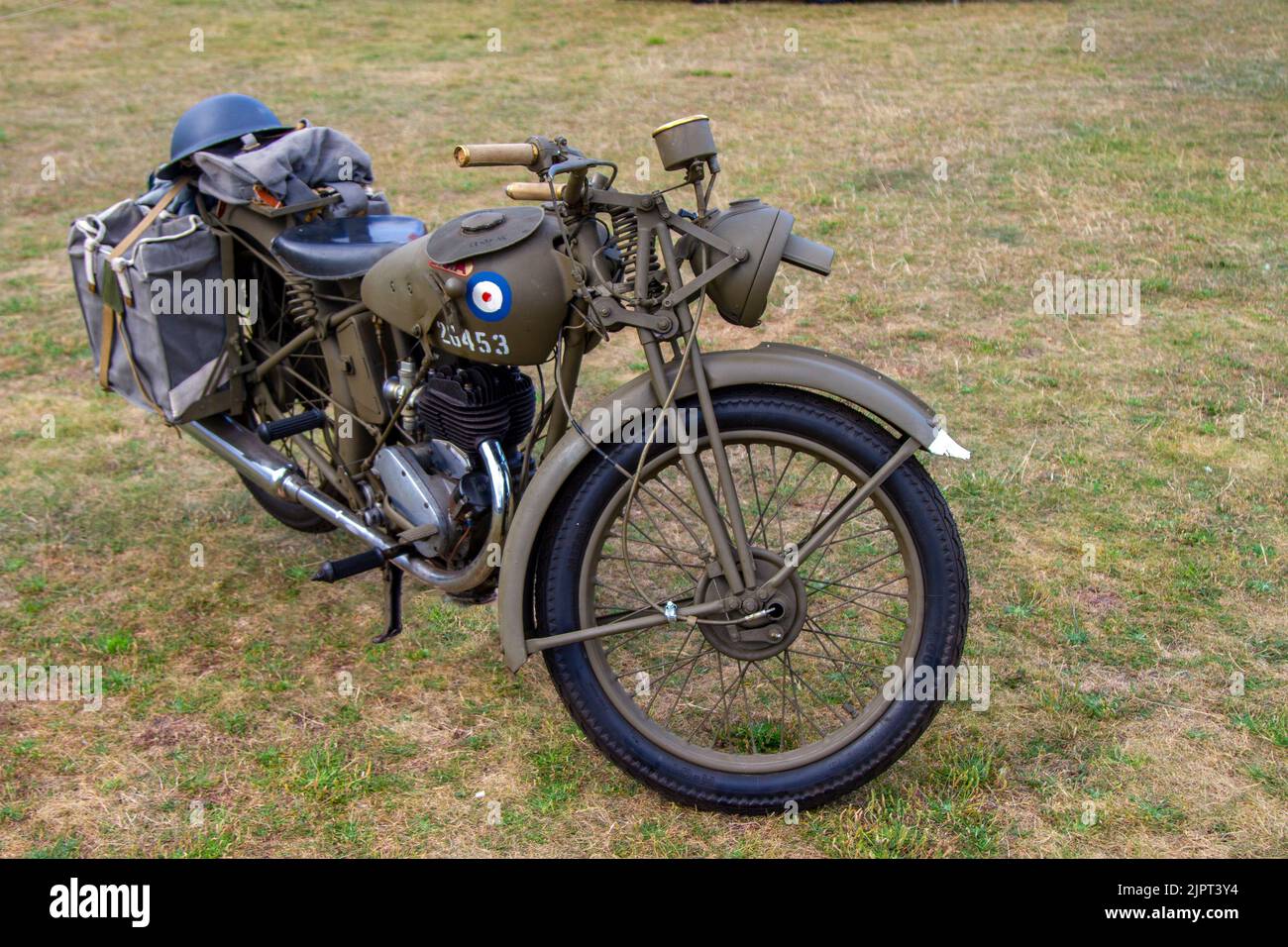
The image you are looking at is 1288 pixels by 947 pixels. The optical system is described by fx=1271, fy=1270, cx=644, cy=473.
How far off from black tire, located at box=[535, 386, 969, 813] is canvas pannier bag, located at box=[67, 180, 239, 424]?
5.33 feet

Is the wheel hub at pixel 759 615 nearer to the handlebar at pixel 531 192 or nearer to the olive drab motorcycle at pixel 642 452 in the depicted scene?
the olive drab motorcycle at pixel 642 452

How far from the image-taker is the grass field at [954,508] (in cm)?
329

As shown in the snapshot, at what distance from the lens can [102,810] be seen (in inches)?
133

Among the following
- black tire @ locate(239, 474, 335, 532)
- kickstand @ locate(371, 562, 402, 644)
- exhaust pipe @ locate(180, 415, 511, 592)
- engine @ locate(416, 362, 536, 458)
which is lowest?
black tire @ locate(239, 474, 335, 532)

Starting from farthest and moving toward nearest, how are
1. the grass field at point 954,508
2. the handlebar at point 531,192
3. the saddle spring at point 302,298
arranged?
the saddle spring at point 302,298
the grass field at point 954,508
the handlebar at point 531,192

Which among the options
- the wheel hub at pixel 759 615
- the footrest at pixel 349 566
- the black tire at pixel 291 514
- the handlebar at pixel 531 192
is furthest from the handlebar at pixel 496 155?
the black tire at pixel 291 514

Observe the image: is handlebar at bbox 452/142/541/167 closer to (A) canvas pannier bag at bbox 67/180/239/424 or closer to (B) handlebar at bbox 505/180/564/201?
(B) handlebar at bbox 505/180/564/201

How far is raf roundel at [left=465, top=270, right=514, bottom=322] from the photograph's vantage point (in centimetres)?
321

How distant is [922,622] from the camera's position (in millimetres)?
3100

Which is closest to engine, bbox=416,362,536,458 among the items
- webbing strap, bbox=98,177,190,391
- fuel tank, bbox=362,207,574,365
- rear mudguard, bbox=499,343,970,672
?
fuel tank, bbox=362,207,574,365

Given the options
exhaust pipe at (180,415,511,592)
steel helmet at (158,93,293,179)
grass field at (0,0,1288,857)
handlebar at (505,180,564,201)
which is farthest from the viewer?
steel helmet at (158,93,293,179)
